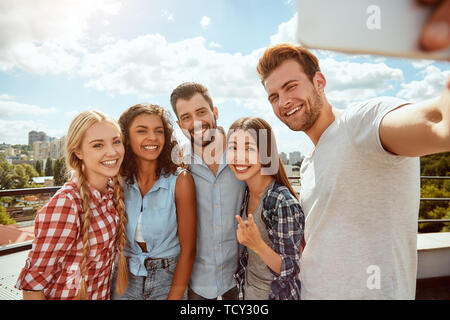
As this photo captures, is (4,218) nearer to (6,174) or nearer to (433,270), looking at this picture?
(6,174)

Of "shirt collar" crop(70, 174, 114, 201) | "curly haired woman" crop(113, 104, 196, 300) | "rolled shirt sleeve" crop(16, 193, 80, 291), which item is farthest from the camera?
"curly haired woman" crop(113, 104, 196, 300)

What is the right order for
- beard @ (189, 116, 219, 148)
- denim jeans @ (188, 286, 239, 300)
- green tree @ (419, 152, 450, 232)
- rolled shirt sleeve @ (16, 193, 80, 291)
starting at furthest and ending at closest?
green tree @ (419, 152, 450, 232), beard @ (189, 116, 219, 148), denim jeans @ (188, 286, 239, 300), rolled shirt sleeve @ (16, 193, 80, 291)

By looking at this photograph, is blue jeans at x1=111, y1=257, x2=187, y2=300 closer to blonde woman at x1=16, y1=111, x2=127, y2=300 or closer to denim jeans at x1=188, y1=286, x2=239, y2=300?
blonde woman at x1=16, y1=111, x2=127, y2=300

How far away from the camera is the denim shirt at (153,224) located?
4.91 ft

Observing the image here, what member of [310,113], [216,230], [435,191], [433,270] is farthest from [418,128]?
[435,191]

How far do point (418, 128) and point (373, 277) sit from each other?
77 centimetres

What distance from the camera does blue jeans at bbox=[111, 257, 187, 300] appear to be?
1472 millimetres

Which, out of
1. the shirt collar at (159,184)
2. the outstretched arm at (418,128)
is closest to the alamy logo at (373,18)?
the outstretched arm at (418,128)

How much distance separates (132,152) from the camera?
1.69 m

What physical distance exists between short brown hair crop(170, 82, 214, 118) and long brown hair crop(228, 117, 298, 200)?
573 millimetres

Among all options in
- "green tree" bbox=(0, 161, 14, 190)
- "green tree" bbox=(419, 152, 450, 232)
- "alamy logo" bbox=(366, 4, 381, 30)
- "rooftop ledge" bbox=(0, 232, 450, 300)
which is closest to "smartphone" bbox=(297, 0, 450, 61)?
"alamy logo" bbox=(366, 4, 381, 30)

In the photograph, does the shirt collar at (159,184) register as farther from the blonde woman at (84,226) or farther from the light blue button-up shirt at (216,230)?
the light blue button-up shirt at (216,230)

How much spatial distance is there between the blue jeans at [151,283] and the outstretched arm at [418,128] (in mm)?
1458
